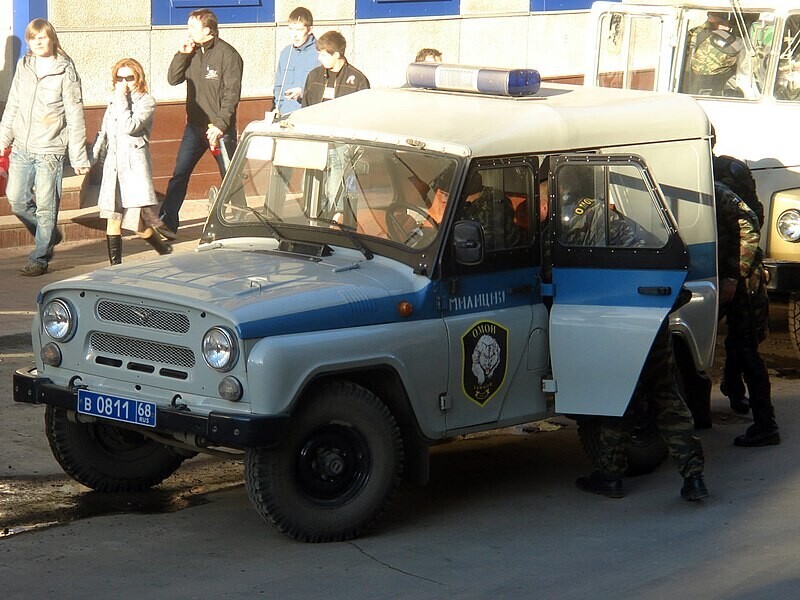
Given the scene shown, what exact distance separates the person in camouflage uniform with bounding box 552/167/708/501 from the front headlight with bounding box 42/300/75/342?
89.7 inches

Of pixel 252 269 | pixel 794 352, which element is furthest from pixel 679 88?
pixel 252 269

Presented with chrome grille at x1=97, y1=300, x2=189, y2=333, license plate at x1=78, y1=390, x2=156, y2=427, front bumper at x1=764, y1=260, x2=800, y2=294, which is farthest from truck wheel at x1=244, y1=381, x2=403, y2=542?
front bumper at x1=764, y1=260, x2=800, y2=294

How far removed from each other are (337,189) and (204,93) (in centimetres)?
598

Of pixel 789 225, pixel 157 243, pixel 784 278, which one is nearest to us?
pixel 784 278

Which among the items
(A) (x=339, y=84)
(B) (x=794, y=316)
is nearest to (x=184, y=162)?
(A) (x=339, y=84)

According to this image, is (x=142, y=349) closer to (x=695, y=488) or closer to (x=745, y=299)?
(x=695, y=488)

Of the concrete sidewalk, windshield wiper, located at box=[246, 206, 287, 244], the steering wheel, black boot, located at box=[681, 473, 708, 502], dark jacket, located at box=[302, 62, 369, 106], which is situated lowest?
the concrete sidewalk

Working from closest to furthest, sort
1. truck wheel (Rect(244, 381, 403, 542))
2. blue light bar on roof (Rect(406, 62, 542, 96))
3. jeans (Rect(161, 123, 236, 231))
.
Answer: truck wheel (Rect(244, 381, 403, 542)) → blue light bar on roof (Rect(406, 62, 542, 96)) → jeans (Rect(161, 123, 236, 231))

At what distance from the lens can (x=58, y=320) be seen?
6.55 metres

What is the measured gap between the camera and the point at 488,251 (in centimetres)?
673

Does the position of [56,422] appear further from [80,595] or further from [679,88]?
[679,88]

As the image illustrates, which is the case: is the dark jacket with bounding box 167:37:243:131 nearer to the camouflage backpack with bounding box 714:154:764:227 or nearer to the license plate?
the camouflage backpack with bounding box 714:154:764:227

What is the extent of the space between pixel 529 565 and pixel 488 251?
57.9 inches

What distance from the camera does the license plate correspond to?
6.16m
